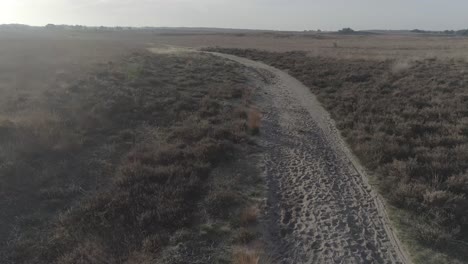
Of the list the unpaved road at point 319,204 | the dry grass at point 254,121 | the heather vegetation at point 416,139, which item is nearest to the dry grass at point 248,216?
the unpaved road at point 319,204

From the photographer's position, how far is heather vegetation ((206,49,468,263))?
287 inches

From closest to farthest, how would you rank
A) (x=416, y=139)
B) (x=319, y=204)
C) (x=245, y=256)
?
(x=245, y=256) < (x=319, y=204) < (x=416, y=139)

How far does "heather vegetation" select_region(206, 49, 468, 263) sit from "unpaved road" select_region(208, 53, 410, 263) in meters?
0.55

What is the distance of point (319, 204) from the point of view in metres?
8.02

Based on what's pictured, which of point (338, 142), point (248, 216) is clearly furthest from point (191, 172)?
point (338, 142)

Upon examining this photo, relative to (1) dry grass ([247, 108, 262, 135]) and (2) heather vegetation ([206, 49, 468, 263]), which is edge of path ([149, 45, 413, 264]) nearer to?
(2) heather vegetation ([206, 49, 468, 263])

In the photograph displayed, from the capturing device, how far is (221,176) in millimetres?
9547

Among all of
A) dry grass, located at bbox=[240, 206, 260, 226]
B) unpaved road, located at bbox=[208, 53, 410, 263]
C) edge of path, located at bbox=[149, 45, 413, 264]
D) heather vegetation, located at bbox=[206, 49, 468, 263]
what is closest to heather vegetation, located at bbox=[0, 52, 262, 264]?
dry grass, located at bbox=[240, 206, 260, 226]

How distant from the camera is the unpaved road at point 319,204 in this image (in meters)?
6.41

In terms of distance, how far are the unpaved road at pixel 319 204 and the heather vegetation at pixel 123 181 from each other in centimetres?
65

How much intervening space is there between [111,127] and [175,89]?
8041mm

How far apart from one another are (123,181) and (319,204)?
4.71 meters

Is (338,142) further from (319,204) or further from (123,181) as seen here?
(123,181)

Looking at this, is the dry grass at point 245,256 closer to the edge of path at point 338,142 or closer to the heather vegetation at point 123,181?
the heather vegetation at point 123,181
